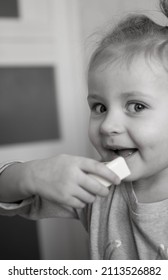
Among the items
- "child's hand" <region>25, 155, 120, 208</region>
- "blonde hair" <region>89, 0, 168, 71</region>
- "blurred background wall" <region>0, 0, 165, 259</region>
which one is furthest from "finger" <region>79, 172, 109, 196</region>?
"blurred background wall" <region>0, 0, 165, 259</region>

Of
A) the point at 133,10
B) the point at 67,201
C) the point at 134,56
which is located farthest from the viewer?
the point at 133,10

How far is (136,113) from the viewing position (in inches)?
32.0

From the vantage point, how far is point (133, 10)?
1.61 m

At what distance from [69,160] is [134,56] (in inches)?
10.6

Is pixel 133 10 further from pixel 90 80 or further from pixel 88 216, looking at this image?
pixel 88 216

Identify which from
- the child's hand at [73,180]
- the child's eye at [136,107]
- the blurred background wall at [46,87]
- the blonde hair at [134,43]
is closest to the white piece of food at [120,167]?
the child's hand at [73,180]

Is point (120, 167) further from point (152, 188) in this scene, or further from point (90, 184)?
point (152, 188)

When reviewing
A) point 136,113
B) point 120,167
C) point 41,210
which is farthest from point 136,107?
point 41,210

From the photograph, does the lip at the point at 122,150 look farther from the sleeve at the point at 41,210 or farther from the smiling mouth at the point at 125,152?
the sleeve at the point at 41,210

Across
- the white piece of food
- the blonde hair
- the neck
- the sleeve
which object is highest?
the blonde hair

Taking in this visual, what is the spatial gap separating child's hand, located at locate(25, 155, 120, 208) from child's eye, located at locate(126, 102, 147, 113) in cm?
16

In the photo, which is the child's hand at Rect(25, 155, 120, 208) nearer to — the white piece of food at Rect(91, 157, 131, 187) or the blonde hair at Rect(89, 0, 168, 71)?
the white piece of food at Rect(91, 157, 131, 187)

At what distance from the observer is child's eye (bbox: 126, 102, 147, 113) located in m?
0.81

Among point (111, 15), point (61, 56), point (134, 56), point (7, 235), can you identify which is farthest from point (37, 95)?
point (134, 56)
